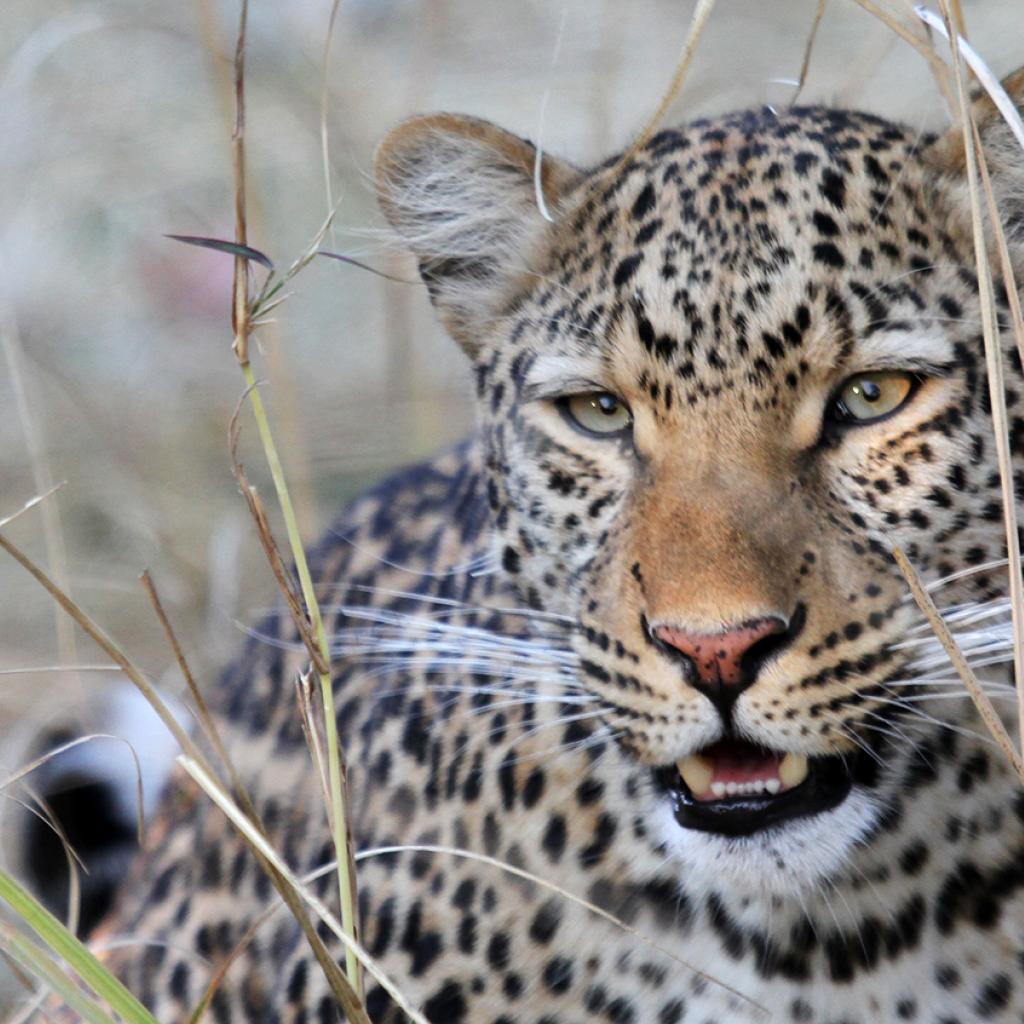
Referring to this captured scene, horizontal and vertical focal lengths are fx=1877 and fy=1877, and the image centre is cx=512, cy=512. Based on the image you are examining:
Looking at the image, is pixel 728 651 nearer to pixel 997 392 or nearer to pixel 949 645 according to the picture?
pixel 949 645

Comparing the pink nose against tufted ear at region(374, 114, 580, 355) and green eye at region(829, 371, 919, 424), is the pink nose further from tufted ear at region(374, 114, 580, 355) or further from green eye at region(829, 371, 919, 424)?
tufted ear at region(374, 114, 580, 355)

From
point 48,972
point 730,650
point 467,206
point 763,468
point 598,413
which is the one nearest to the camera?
point 48,972

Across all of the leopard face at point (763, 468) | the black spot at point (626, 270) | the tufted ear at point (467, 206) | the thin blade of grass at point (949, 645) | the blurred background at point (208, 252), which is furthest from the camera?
the blurred background at point (208, 252)

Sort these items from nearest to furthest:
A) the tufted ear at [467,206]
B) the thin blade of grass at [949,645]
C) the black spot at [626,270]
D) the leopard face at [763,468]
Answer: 1. the thin blade of grass at [949,645]
2. the leopard face at [763,468]
3. the black spot at [626,270]
4. the tufted ear at [467,206]

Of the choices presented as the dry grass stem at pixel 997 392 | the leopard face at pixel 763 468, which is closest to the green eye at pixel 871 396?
the leopard face at pixel 763 468

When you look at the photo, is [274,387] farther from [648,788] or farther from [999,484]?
[999,484]

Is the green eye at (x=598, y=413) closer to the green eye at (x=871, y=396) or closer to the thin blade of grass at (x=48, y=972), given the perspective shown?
the green eye at (x=871, y=396)

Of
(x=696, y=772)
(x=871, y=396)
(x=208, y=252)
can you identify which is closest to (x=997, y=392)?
(x=871, y=396)

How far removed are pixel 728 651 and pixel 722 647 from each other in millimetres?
12

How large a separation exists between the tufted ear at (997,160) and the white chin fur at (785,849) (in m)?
1.17

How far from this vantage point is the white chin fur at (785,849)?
3.38m

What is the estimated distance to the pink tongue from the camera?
132 inches

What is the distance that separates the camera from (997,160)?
12.2ft

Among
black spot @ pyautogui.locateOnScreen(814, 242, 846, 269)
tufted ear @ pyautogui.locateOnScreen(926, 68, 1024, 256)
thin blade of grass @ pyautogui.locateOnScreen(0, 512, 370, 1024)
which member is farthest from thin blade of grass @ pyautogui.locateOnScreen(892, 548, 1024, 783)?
thin blade of grass @ pyautogui.locateOnScreen(0, 512, 370, 1024)
